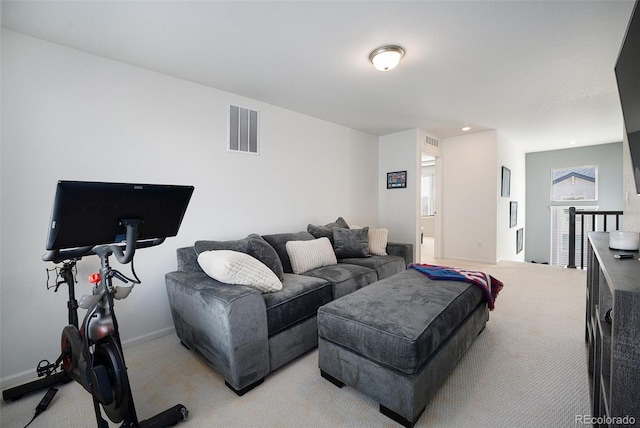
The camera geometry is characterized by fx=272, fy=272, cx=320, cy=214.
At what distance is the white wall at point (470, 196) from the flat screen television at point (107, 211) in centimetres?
509

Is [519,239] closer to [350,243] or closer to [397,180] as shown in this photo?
[397,180]

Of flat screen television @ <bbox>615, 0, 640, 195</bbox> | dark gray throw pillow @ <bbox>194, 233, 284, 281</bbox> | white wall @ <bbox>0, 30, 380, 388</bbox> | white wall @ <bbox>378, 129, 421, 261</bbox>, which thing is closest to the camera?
flat screen television @ <bbox>615, 0, 640, 195</bbox>

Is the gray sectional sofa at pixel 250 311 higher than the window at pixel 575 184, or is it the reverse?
the window at pixel 575 184

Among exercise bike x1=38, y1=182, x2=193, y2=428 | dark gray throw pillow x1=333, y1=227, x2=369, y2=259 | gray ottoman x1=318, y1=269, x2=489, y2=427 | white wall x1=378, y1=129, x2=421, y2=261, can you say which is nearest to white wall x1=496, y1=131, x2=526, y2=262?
white wall x1=378, y1=129, x2=421, y2=261

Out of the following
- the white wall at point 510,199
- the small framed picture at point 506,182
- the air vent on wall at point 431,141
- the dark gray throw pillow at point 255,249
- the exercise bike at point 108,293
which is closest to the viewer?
the exercise bike at point 108,293

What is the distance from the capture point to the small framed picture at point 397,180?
464 cm

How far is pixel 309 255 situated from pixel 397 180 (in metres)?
2.60

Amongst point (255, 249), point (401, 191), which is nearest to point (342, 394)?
point (255, 249)

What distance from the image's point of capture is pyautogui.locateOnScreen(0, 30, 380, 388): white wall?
183 cm

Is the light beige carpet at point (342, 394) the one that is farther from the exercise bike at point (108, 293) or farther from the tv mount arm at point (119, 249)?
the tv mount arm at point (119, 249)

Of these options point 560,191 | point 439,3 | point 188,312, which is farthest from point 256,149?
point 560,191

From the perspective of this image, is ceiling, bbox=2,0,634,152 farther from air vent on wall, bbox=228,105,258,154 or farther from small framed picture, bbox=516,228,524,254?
small framed picture, bbox=516,228,524,254

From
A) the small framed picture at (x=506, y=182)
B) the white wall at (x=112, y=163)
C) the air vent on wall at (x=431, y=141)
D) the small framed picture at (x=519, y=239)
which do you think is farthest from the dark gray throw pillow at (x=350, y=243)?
the small framed picture at (x=519, y=239)

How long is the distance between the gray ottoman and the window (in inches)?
270
